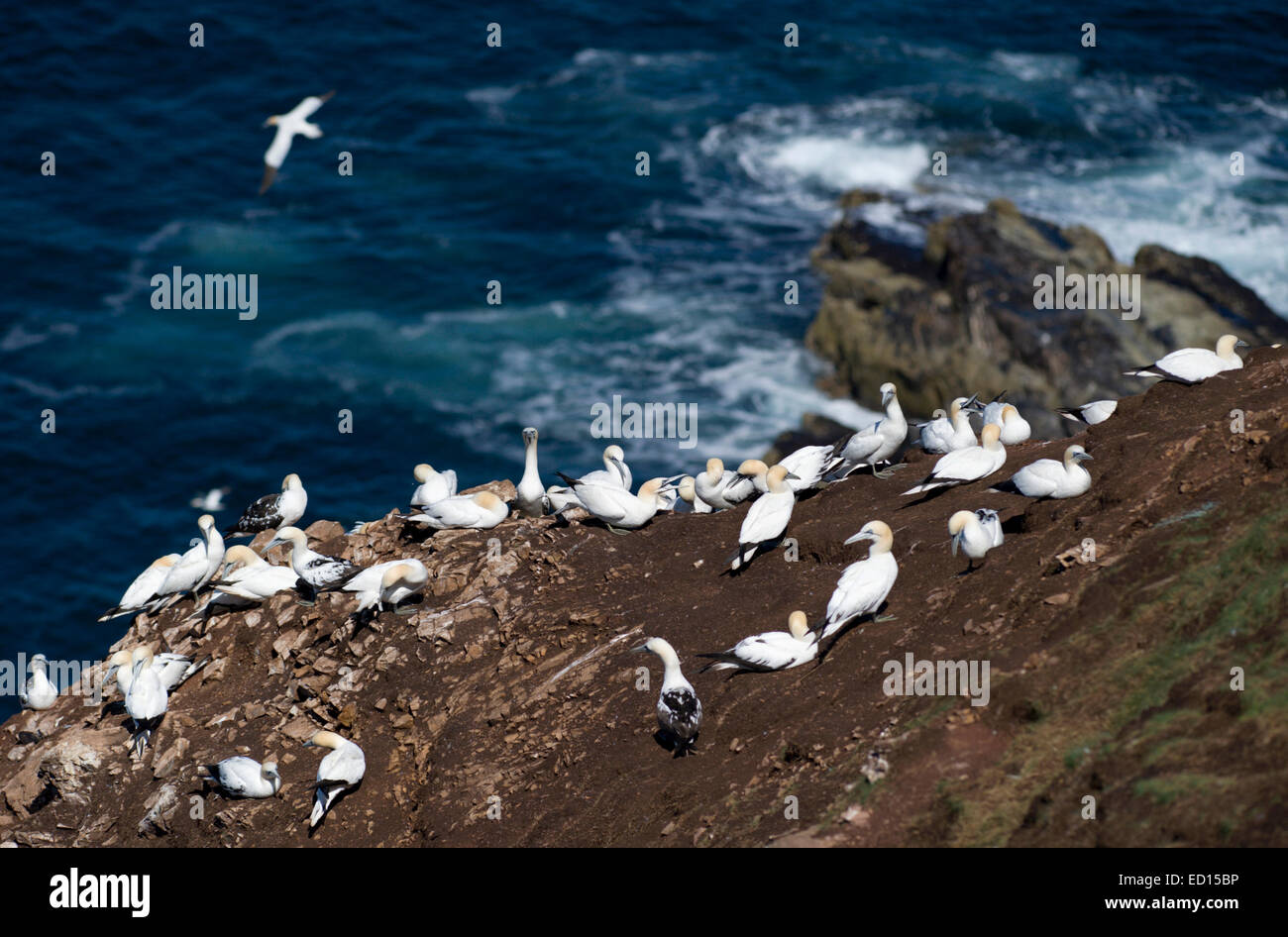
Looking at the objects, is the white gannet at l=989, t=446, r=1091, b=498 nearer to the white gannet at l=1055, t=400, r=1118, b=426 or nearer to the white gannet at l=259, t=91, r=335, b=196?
the white gannet at l=1055, t=400, r=1118, b=426

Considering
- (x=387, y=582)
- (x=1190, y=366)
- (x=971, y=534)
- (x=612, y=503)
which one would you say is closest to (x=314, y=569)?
(x=387, y=582)

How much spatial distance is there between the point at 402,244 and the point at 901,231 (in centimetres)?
1710

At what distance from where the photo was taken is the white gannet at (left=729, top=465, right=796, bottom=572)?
15688mm

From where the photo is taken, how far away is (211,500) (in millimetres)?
35781

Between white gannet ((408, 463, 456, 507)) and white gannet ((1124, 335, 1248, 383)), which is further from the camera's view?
white gannet ((408, 463, 456, 507))

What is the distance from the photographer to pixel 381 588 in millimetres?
16031

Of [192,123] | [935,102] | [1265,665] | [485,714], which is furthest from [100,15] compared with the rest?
[1265,665]

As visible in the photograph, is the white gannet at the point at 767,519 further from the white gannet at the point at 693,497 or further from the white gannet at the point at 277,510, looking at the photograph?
the white gannet at the point at 277,510

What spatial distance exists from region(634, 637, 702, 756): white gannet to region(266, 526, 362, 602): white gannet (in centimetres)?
509

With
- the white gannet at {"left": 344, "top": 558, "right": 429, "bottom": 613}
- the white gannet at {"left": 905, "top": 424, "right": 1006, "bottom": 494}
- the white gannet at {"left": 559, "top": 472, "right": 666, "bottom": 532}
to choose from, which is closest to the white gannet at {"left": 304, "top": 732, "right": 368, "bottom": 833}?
the white gannet at {"left": 344, "top": 558, "right": 429, "bottom": 613}

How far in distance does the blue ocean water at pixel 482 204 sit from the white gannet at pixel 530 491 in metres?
17.3

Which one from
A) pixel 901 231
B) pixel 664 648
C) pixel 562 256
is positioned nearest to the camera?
pixel 664 648

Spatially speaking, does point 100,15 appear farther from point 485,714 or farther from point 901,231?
point 485,714

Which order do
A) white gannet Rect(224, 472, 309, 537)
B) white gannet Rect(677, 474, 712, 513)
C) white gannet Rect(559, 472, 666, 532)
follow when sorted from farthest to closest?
white gannet Rect(224, 472, 309, 537)
white gannet Rect(677, 474, 712, 513)
white gannet Rect(559, 472, 666, 532)
